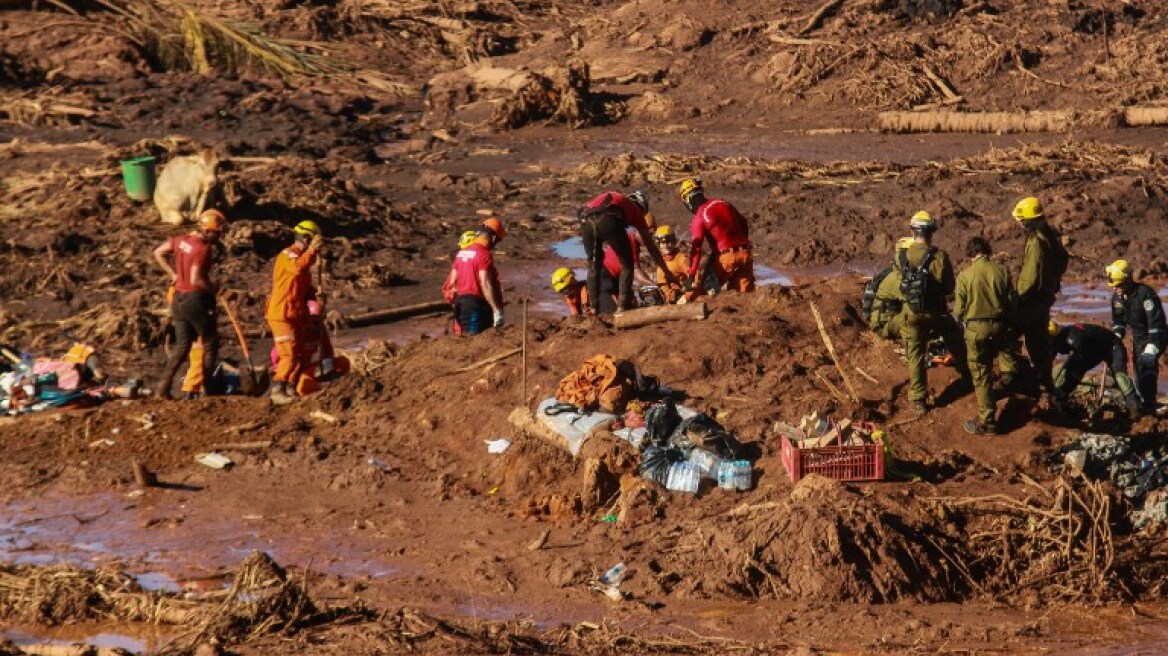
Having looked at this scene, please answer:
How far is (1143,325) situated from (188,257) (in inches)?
307

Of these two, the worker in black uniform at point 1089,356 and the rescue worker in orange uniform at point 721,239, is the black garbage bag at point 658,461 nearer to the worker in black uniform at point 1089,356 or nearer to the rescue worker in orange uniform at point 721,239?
the worker in black uniform at point 1089,356

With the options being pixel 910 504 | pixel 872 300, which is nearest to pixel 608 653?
pixel 910 504

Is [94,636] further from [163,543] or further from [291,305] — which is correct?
[291,305]

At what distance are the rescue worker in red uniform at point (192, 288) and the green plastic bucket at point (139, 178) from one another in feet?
22.4

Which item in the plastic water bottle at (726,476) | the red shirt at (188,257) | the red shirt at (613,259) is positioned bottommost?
the plastic water bottle at (726,476)

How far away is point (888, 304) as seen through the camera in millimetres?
12789

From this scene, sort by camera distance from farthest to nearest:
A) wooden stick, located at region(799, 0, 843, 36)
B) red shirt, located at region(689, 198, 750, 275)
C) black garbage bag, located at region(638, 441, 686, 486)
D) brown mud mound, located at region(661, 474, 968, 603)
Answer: wooden stick, located at region(799, 0, 843, 36) < red shirt, located at region(689, 198, 750, 275) < black garbage bag, located at region(638, 441, 686, 486) < brown mud mound, located at region(661, 474, 968, 603)

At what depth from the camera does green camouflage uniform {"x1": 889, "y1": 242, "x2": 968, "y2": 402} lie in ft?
40.3

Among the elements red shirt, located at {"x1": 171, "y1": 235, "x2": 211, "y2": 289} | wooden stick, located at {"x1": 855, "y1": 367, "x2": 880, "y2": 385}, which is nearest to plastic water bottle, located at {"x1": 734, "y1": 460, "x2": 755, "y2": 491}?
wooden stick, located at {"x1": 855, "y1": 367, "x2": 880, "y2": 385}

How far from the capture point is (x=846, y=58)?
30.2 m

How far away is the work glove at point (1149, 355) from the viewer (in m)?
13.3

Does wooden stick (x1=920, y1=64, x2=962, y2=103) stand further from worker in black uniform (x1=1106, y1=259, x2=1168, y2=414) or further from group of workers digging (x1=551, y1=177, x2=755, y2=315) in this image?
worker in black uniform (x1=1106, y1=259, x2=1168, y2=414)

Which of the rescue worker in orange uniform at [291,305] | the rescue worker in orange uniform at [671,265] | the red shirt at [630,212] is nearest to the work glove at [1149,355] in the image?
the rescue worker in orange uniform at [671,265]

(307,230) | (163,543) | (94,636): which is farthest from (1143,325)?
(94,636)
